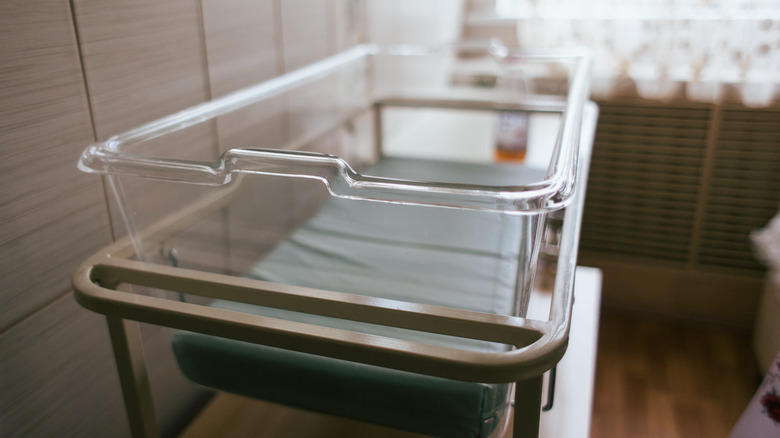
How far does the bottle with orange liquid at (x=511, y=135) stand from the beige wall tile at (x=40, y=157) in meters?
0.97

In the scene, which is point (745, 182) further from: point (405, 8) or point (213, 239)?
point (213, 239)

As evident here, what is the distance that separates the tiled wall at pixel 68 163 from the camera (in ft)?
2.19

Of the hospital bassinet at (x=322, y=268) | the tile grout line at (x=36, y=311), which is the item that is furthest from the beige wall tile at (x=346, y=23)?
the tile grout line at (x=36, y=311)


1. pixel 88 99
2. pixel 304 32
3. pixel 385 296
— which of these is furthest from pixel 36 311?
pixel 304 32

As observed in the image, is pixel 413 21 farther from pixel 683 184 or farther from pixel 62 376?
pixel 62 376

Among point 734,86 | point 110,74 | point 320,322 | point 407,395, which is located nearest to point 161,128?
point 110,74

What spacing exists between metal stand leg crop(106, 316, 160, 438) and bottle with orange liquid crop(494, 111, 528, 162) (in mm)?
1022

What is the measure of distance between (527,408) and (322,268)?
0.42m

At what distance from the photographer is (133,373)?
667 millimetres

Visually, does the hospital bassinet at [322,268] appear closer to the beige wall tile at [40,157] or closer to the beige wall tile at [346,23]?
the beige wall tile at [40,157]

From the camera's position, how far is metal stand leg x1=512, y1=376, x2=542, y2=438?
539mm

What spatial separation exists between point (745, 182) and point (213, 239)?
1.64 meters

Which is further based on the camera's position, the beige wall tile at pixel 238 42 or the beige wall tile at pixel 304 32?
the beige wall tile at pixel 304 32

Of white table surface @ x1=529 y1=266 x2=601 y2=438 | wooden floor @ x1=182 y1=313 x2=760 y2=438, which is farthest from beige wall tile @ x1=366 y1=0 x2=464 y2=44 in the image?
wooden floor @ x1=182 y1=313 x2=760 y2=438
